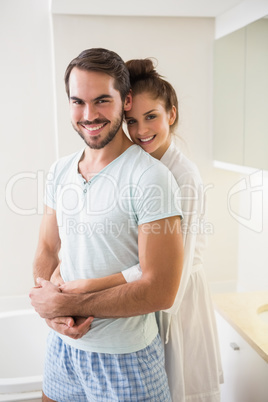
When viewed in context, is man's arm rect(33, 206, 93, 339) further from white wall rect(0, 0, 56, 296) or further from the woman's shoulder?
white wall rect(0, 0, 56, 296)

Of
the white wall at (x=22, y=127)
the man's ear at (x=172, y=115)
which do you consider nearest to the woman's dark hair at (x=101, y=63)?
the man's ear at (x=172, y=115)

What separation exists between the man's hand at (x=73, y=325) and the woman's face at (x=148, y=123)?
584 mm

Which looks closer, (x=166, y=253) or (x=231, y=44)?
(x=166, y=253)

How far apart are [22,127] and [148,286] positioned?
182cm

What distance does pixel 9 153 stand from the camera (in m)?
2.53

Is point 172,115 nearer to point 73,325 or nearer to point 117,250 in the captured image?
point 117,250

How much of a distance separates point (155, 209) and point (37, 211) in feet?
5.76

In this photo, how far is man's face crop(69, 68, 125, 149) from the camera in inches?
42.2

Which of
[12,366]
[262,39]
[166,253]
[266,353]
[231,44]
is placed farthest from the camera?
[12,366]

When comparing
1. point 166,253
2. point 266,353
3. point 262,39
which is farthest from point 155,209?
point 262,39

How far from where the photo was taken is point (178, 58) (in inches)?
91.2

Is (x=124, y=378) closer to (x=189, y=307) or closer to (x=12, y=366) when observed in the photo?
(x=189, y=307)

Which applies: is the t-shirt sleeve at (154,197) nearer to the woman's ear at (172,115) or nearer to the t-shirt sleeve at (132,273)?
the t-shirt sleeve at (132,273)

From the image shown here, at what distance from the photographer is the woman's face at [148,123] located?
49.8 inches
